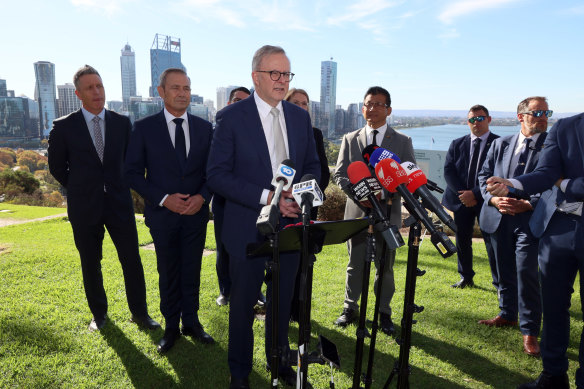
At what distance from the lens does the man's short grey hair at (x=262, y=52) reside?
108 inches

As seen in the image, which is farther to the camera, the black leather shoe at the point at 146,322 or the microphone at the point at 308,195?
the black leather shoe at the point at 146,322

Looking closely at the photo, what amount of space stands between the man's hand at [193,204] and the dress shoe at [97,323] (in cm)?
181

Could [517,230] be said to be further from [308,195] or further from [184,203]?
[184,203]

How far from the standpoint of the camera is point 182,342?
13.2ft

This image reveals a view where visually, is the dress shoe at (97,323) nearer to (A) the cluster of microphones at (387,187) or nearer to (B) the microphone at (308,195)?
(A) the cluster of microphones at (387,187)

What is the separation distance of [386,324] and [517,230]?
1.77 meters

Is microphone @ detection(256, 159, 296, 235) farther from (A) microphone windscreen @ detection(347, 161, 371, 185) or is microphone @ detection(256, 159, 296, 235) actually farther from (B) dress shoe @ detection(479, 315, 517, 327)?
(B) dress shoe @ detection(479, 315, 517, 327)

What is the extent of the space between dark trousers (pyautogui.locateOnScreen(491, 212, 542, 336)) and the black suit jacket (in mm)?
4264

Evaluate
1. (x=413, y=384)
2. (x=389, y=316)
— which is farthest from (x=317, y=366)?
(x=389, y=316)

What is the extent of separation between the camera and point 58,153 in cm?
402

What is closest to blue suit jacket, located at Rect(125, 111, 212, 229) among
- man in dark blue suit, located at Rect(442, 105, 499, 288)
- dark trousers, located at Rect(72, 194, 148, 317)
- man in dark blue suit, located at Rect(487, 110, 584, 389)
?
dark trousers, located at Rect(72, 194, 148, 317)

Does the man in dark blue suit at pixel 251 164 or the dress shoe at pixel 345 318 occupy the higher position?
the man in dark blue suit at pixel 251 164

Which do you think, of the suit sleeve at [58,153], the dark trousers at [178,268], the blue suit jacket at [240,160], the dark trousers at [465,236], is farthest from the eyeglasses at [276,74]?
the dark trousers at [465,236]

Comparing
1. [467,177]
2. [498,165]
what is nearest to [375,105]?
[498,165]
